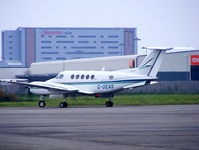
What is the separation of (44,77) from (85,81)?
Result: 37.1m

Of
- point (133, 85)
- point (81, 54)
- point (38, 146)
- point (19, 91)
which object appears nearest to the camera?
point (38, 146)

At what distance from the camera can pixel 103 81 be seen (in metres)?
43.5

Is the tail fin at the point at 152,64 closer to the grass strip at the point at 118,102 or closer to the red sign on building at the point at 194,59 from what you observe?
the grass strip at the point at 118,102

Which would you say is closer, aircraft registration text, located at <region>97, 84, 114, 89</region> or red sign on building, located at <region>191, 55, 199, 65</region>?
aircraft registration text, located at <region>97, 84, 114, 89</region>

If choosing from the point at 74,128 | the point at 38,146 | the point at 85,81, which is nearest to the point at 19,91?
the point at 85,81

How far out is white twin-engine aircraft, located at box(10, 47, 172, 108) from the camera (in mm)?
42375

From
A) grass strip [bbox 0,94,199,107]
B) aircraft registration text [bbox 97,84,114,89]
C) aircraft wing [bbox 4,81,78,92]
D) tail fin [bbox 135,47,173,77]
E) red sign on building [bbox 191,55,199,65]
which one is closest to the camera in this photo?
tail fin [bbox 135,47,173,77]

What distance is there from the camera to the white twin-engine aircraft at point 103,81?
42375 mm

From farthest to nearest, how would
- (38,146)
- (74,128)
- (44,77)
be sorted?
(44,77) < (74,128) < (38,146)

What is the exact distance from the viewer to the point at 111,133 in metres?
20.9

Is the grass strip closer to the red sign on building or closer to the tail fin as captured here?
the tail fin

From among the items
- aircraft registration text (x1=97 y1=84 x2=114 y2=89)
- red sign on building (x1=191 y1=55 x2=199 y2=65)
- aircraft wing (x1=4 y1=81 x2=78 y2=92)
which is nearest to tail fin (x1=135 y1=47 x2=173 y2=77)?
aircraft registration text (x1=97 y1=84 x2=114 y2=89)

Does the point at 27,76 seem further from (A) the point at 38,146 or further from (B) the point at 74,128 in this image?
(A) the point at 38,146

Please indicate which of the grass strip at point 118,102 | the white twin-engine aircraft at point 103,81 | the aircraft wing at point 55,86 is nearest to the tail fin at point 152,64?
the white twin-engine aircraft at point 103,81
